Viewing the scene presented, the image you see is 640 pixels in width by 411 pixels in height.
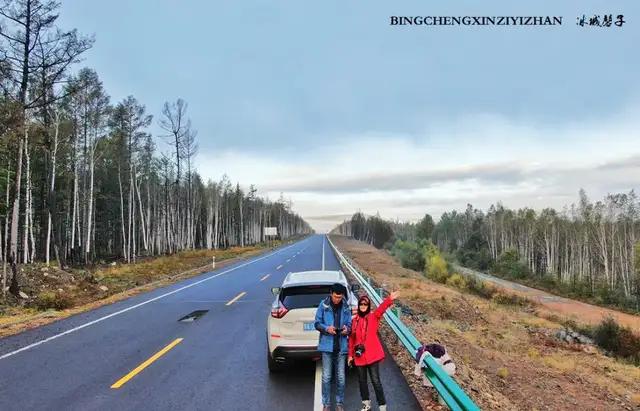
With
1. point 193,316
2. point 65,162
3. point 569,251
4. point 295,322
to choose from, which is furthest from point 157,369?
point 569,251

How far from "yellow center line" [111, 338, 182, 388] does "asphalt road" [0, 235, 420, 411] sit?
4 centimetres

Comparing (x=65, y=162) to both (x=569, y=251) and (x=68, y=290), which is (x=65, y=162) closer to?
(x=68, y=290)

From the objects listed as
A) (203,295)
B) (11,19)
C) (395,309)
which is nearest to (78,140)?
(11,19)

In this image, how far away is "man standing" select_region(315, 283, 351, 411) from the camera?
5.86 metres

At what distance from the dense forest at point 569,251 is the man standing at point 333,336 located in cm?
5230

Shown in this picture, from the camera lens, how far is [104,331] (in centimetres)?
1163

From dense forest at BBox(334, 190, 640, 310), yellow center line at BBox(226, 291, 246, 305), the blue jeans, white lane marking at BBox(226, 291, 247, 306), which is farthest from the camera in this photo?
dense forest at BBox(334, 190, 640, 310)

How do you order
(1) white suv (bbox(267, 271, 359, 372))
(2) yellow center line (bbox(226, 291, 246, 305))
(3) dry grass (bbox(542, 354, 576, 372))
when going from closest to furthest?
(1) white suv (bbox(267, 271, 359, 372)) < (3) dry grass (bbox(542, 354, 576, 372)) < (2) yellow center line (bbox(226, 291, 246, 305))

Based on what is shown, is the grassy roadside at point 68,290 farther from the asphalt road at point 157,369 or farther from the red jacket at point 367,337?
the red jacket at point 367,337

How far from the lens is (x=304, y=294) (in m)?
7.67

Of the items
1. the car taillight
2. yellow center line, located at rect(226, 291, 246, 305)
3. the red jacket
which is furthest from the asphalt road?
yellow center line, located at rect(226, 291, 246, 305)

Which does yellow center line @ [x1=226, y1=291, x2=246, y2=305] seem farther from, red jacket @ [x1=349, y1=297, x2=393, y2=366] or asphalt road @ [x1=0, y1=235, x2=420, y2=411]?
red jacket @ [x1=349, y1=297, x2=393, y2=366]

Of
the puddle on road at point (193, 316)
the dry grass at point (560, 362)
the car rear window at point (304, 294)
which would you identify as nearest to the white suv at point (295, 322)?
the car rear window at point (304, 294)

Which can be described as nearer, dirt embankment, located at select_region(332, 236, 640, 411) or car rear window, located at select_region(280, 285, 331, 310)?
car rear window, located at select_region(280, 285, 331, 310)
